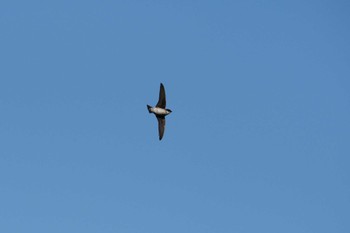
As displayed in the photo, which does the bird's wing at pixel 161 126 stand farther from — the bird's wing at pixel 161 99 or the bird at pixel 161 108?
the bird's wing at pixel 161 99

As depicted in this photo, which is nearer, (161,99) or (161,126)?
(161,99)

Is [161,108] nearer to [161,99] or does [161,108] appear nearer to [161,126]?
[161,99]

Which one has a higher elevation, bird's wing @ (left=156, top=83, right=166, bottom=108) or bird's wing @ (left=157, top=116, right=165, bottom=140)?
bird's wing @ (left=156, top=83, right=166, bottom=108)

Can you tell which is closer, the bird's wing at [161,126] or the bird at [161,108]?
the bird at [161,108]

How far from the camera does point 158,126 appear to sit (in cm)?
12069

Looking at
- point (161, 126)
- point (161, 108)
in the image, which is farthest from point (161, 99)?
point (161, 126)

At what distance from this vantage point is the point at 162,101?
11888 centimetres

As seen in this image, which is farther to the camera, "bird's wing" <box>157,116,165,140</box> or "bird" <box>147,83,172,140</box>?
"bird's wing" <box>157,116,165,140</box>

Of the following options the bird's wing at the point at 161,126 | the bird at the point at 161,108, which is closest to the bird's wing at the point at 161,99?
the bird at the point at 161,108

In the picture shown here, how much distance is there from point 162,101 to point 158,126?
3145 mm

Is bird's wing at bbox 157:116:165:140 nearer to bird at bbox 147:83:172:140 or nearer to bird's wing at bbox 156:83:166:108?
bird at bbox 147:83:172:140

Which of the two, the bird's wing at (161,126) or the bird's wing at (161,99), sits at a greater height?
the bird's wing at (161,99)

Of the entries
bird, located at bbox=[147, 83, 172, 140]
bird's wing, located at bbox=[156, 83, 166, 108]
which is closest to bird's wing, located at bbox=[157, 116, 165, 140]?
bird, located at bbox=[147, 83, 172, 140]

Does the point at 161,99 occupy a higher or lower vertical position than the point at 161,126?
higher
